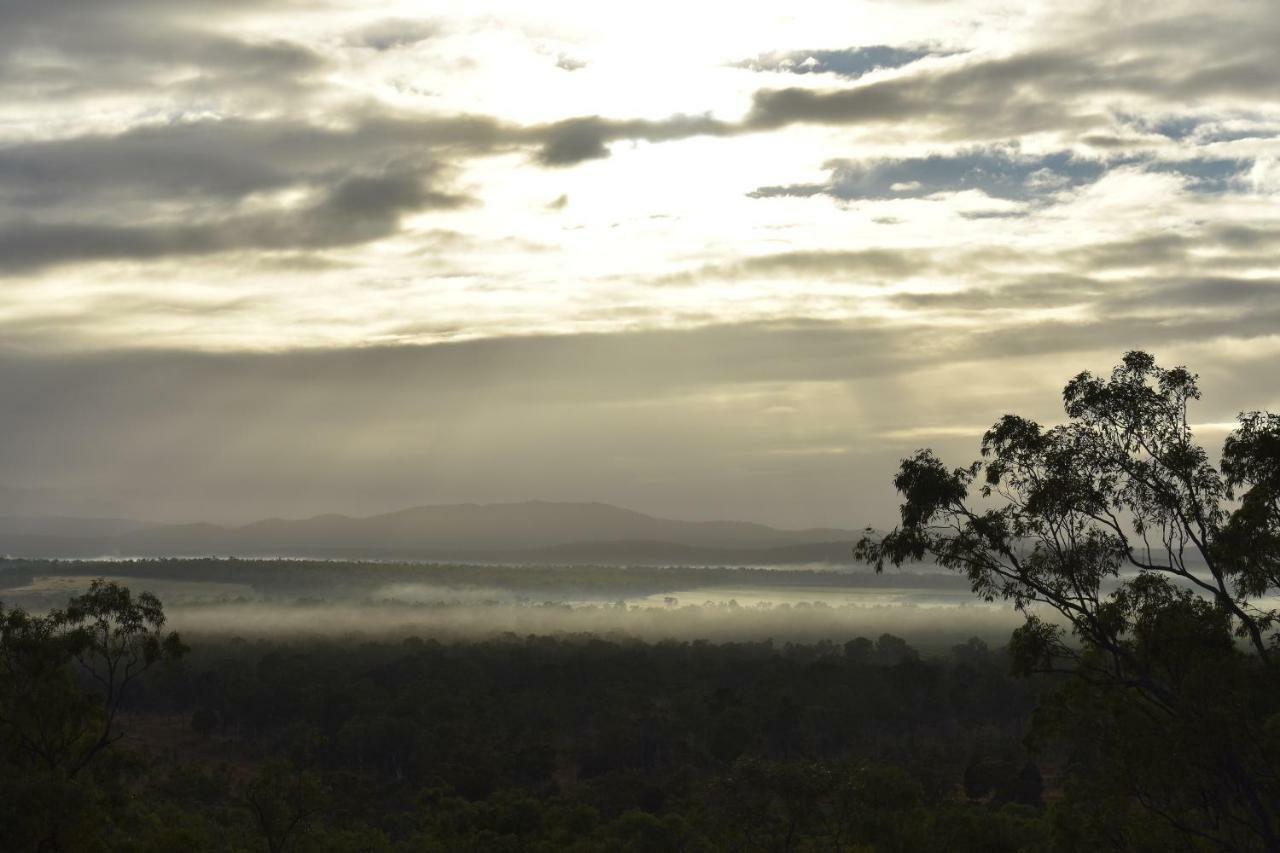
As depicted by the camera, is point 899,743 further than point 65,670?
Yes

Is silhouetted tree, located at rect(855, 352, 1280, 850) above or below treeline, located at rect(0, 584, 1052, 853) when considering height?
above

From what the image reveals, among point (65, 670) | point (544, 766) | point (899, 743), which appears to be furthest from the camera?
point (899, 743)

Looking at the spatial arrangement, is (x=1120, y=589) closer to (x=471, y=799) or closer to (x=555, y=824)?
(x=555, y=824)

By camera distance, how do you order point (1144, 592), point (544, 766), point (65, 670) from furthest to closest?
point (544, 766) → point (65, 670) → point (1144, 592)

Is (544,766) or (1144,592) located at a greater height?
(1144,592)

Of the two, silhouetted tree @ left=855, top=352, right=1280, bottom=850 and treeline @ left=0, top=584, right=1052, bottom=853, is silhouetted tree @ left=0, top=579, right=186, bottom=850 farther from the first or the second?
silhouetted tree @ left=855, top=352, right=1280, bottom=850

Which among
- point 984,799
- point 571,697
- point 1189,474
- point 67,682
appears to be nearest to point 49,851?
point 67,682

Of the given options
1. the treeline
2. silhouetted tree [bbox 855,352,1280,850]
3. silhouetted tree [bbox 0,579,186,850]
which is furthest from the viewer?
the treeline

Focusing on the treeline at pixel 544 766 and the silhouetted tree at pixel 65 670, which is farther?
the treeline at pixel 544 766

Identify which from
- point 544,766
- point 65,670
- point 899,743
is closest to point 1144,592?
point 65,670

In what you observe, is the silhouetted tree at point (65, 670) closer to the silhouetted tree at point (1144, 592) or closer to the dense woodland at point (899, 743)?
the dense woodland at point (899, 743)

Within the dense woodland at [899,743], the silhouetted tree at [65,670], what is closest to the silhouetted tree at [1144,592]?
the dense woodland at [899,743]

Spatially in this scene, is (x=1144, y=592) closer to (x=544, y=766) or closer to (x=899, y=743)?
(x=544, y=766)

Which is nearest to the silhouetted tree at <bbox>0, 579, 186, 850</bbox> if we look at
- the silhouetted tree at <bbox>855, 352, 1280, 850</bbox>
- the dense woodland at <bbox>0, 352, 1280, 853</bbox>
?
the dense woodland at <bbox>0, 352, 1280, 853</bbox>
